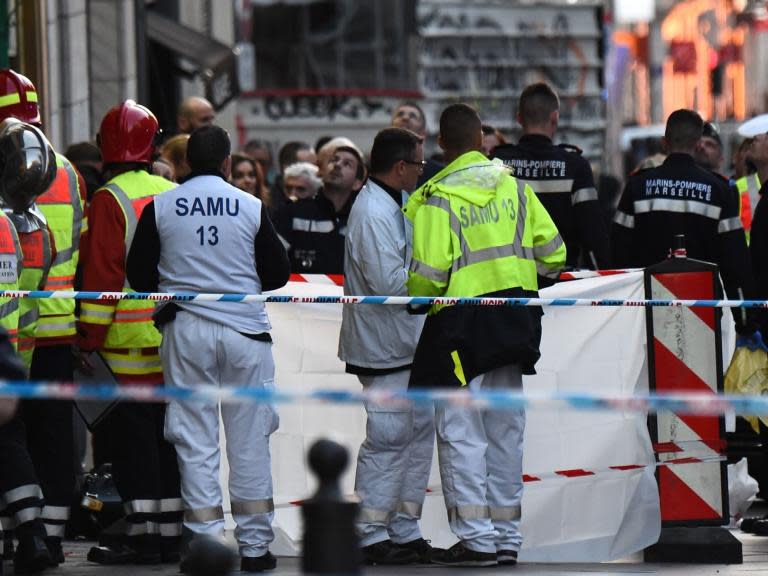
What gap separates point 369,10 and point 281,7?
5.30 feet

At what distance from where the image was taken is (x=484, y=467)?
858 cm

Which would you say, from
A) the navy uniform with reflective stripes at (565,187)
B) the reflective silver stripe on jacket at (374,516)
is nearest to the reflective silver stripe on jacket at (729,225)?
the navy uniform with reflective stripes at (565,187)

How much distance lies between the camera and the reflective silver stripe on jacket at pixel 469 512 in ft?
28.0

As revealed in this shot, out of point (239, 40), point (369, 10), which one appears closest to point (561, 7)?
point (239, 40)

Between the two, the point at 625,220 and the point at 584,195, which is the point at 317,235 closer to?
the point at 584,195

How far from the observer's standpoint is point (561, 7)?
2562 cm

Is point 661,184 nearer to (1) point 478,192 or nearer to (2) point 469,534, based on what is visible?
(1) point 478,192

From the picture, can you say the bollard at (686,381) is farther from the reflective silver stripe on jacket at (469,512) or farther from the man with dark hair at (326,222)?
the man with dark hair at (326,222)

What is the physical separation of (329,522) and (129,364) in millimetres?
4772

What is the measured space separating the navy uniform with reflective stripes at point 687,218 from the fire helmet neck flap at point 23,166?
3.25 metres

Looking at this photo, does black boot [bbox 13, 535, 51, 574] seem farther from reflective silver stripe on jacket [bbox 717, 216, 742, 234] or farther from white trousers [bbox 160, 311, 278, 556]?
reflective silver stripe on jacket [bbox 717, 216, 742, 234]

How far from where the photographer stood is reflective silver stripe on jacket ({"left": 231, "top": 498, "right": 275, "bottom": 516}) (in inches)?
334

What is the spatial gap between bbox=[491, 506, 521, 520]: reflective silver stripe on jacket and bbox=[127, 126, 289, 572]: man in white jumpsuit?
99cm

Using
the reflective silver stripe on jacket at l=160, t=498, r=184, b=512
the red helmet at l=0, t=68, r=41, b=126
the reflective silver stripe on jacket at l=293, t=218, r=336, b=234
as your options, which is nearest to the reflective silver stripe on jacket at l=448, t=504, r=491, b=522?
the reflective silver stripe on jacket at l=160, t=498, r=184, b=512
